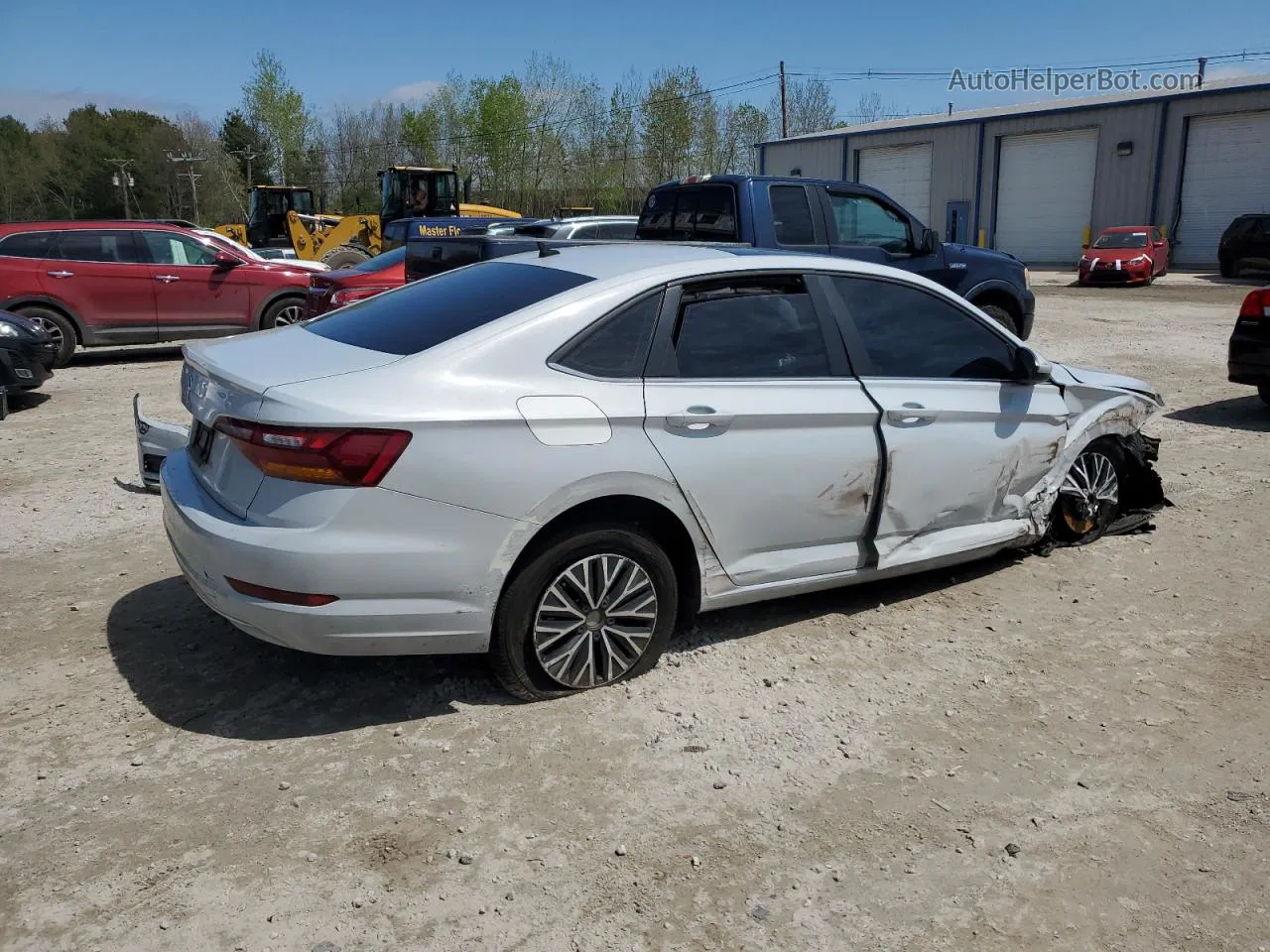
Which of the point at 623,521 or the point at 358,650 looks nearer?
the point at 358,650

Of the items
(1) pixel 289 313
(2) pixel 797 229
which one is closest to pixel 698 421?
(2) pixel 797 229

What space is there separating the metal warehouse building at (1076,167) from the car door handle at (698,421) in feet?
122

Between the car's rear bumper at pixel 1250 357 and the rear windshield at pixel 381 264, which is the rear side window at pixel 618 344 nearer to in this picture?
the car's rear bumper at pixel 1250 357

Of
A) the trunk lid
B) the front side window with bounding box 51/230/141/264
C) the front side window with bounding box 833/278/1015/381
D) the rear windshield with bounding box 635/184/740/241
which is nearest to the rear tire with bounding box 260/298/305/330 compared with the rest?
the front side window with bounding box 51/230/141/264

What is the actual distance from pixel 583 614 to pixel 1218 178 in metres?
38.4

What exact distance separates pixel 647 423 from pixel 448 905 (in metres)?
1.79

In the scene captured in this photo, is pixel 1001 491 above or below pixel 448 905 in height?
above

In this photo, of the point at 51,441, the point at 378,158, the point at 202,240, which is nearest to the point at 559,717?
the point at 51,441

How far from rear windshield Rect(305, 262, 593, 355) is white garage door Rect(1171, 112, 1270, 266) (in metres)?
37.2

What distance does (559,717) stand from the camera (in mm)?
3846

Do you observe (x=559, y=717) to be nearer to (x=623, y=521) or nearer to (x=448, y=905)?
(x=623, y=521)

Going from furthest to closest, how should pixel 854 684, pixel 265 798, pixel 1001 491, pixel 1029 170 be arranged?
pixel 1029 170, pixel 1001 491, pixel 854 684, pixel 265 798

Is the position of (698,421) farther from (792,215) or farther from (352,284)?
(352,284)

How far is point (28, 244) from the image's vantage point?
12383mm
